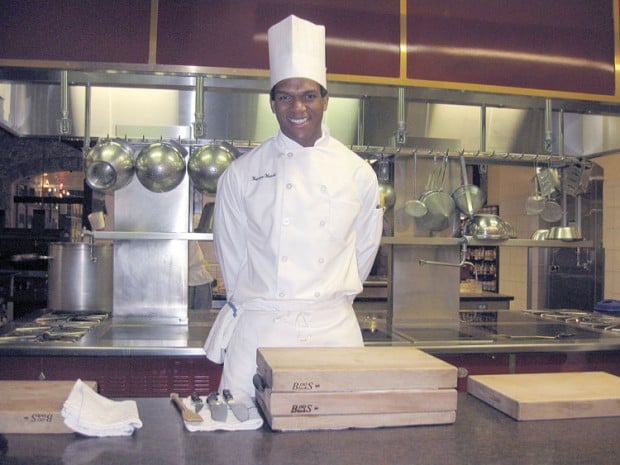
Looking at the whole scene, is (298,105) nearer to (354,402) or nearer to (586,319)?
(354,402)

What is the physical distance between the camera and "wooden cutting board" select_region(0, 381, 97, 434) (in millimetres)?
1125

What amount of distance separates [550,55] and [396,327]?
1441mm

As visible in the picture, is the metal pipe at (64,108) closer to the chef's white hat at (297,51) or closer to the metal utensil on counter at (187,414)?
the chef's white hat at (297,51)

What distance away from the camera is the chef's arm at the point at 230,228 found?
2051 millimetres

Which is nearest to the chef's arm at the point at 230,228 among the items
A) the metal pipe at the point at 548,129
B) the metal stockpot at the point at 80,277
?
the metal stockpot at the point at 80,277

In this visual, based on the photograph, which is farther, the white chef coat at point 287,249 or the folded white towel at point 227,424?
the white chef coat at point 287,249

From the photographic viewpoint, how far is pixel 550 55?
9.80 feet

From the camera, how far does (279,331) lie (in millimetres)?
1785

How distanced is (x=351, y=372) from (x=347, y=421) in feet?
0.29

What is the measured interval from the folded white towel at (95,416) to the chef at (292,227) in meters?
0.57

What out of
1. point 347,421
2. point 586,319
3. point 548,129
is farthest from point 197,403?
point 586,319

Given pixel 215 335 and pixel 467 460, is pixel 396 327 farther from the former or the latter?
pixel 467 460

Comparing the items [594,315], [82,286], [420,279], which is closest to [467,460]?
[420,279]

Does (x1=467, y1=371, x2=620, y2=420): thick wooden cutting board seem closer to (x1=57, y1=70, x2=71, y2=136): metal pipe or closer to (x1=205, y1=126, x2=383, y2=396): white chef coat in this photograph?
(x1=205, y1=126, x2=383, y2=396): white chef coat
